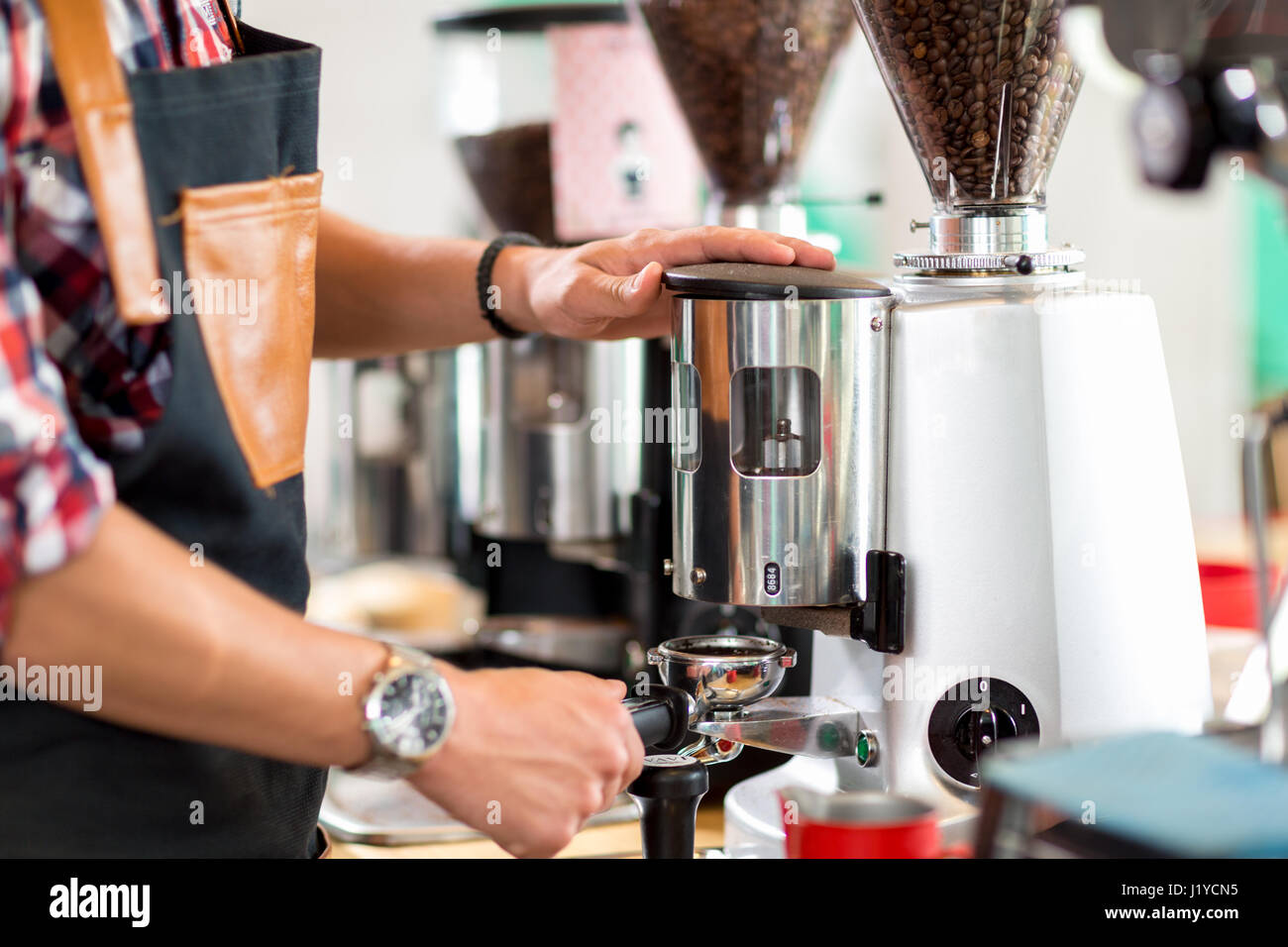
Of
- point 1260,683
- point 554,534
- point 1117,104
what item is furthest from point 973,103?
point 1117,104

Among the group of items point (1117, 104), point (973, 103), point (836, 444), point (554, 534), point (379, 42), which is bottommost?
point (554, 534)

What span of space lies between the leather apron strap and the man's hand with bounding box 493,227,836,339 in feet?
1.07

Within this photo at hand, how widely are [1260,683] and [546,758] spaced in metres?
0.33

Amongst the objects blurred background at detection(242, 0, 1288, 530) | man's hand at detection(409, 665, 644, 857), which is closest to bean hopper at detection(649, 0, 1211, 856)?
man's hand at detection(409, 665, 644, 857)

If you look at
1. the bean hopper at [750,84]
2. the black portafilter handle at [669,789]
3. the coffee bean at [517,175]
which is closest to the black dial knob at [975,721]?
the black portafilter handle at [669,789]

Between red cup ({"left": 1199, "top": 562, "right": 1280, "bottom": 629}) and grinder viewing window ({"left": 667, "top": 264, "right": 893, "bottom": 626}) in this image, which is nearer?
grinder viewing window ({"left": 667, "top": 264, "right": 893, "bottom": 626})

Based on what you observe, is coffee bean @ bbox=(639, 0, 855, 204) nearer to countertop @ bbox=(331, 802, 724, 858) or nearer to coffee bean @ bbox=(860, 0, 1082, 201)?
coffee bean @ bbox=(860, 0, 1082, 201)

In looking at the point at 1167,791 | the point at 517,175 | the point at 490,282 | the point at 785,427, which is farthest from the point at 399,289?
the point at 1167,791

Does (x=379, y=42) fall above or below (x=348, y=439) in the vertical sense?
above

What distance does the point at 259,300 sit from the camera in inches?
31.2

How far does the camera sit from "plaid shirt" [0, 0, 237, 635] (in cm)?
55

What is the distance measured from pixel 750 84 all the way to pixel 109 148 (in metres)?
0.81

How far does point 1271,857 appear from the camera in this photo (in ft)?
1.83
